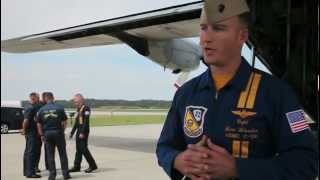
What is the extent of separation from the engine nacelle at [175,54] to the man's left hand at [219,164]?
9.74m

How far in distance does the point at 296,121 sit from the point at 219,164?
12.7 inches

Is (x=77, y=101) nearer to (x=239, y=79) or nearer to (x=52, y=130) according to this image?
(x=52, y=130)

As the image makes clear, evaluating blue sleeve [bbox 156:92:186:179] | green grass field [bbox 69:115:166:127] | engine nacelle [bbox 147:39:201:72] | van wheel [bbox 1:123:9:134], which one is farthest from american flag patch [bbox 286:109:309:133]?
green grass field [bbox 69:115:166:127]

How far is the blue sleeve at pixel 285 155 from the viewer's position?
5.78ft

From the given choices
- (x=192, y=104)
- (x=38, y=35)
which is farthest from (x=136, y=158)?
(x=192, y=104)

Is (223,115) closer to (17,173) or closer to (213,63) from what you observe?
(213,63)

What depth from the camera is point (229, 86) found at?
1.93 meters

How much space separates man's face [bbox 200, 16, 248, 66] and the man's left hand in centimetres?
35

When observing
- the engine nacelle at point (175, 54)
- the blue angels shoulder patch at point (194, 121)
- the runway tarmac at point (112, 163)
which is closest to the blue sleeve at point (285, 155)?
the blue angels shoulder patch at point (194, 121)

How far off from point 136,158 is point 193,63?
2.70m

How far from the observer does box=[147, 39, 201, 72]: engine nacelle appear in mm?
11945

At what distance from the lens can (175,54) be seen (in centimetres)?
1238

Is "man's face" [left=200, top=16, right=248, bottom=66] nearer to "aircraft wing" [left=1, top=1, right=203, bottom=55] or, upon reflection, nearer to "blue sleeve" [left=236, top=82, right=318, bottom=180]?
"blue sleeve" [left=236, top=82, right=318, bottom=180]

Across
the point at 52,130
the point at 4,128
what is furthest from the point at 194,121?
the point at 4,128
